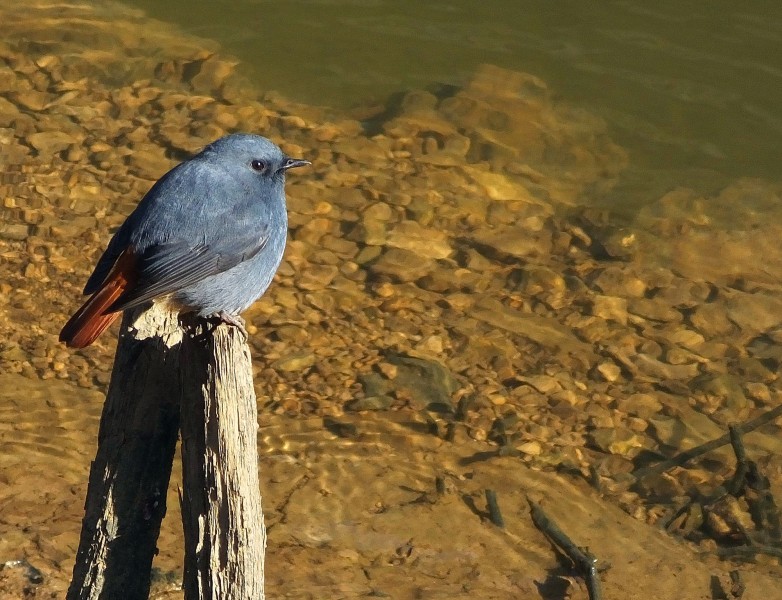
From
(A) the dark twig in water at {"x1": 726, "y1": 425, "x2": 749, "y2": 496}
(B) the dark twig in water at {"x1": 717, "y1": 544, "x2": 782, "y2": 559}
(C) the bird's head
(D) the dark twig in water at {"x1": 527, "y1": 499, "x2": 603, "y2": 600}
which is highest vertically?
(C) the bird's head

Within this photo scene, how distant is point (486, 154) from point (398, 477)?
3.85m

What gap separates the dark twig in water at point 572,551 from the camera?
5262mm

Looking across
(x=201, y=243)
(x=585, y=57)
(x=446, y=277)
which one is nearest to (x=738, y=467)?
(x=446, y=277)

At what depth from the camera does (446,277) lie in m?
7.63

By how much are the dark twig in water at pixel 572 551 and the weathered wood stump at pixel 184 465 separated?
7.30ft

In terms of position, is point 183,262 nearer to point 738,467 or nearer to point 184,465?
point 184,465

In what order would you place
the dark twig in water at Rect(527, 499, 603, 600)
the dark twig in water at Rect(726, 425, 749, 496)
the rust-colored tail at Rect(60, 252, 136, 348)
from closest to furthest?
1. the rust-colored tail at Rect(60, 252, 136, 348)
2. the dark twig in water at Rect(527, 499, 603, 600)
3. the dark twig in water at Rect(726, 425, 749, 496)

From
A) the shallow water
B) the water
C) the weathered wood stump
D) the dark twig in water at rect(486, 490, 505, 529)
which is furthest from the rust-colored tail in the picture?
the water

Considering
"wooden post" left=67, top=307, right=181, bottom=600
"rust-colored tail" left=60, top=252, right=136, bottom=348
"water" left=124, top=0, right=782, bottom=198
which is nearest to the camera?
"wooden post" left=67, top=307, right=181, bottom=600

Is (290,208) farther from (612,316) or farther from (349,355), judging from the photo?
(612,316)

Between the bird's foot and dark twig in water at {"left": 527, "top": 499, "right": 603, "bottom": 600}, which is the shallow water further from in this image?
the bird's foot

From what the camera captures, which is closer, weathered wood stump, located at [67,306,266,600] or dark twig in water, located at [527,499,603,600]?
weathered wood stump, located at [67,306,266,600]

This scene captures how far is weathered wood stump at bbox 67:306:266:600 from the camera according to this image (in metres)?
3.33

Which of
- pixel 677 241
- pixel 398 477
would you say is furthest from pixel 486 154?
pixel 398 477
